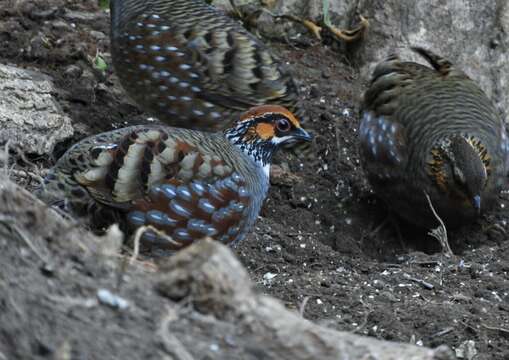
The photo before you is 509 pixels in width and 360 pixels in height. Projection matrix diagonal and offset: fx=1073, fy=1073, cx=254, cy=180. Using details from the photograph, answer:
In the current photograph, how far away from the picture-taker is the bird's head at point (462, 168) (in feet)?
24.1

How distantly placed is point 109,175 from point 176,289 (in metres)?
2.34

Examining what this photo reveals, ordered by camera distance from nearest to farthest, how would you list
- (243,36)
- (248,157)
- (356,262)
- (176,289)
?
(176,289) → (248,157) → (356,262) → (243,36)

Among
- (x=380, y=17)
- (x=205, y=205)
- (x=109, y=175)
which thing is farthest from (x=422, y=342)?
(x=380, y=17)

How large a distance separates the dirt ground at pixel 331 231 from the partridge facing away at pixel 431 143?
38cm

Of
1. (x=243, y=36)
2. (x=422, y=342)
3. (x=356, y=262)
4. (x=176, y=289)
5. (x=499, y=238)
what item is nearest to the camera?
(x=176, y=289)

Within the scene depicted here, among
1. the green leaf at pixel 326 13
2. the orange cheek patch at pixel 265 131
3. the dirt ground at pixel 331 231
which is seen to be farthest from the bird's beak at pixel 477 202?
the green leaf at pixel 326 13

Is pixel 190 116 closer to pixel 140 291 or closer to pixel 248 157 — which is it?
pixel 248 157

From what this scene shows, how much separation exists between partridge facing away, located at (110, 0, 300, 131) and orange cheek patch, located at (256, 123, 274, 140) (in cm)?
76

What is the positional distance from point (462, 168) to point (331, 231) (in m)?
1.15

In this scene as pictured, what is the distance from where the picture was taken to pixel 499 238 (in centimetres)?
814

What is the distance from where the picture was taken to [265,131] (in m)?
6.41

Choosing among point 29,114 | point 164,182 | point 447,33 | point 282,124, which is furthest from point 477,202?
point 29,114

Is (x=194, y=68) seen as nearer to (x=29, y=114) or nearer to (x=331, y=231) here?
(x=29, y=114)

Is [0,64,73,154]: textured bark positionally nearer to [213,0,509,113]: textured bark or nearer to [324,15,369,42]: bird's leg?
[213,0,509,113]: textured bark
